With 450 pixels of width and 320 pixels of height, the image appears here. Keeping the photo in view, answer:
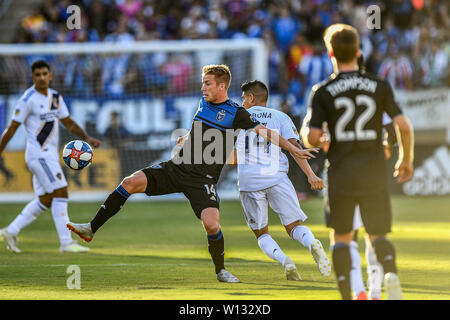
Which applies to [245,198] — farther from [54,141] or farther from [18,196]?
[18,196]

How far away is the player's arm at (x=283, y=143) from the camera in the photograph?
7.85 meters

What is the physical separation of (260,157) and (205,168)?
696 mm

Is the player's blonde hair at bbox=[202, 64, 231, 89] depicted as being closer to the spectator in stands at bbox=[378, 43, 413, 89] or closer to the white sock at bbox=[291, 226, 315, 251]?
Answer: the white sock at bbox=[291, 226, 315, 251]

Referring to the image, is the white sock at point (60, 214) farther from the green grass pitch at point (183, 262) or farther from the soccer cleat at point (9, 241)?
the soccer cleat at point (9, 241)

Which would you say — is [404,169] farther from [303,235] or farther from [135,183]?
[135,183]

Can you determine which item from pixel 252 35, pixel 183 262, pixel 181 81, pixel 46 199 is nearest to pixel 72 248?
pixel 46 199

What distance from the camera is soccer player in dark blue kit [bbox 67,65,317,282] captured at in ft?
27.4

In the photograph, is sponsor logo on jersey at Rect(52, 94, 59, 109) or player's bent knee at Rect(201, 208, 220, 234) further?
sponsor logo on jersey at Rect(52, 94, 59, 109)

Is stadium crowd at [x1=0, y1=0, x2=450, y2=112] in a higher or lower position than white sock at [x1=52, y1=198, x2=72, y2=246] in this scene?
higher

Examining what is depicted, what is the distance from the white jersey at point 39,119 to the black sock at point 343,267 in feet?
19.8

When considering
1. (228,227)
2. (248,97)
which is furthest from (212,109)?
(228,227)

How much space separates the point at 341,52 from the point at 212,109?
2463mm

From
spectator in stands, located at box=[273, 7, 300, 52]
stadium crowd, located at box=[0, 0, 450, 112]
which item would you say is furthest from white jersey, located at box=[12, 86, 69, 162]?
spectator in stands, located at box=[273, 7, 300, 52]

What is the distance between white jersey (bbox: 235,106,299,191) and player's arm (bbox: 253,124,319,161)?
0.49 m
